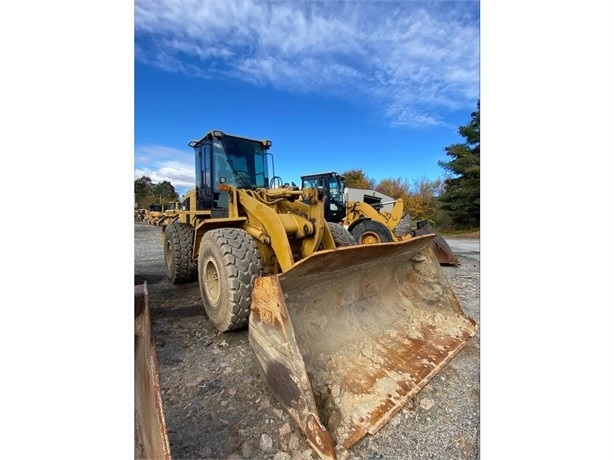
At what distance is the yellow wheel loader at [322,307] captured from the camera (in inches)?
68.9

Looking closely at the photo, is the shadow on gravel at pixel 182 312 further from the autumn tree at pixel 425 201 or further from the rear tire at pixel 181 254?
the autumn tree at pixel 425 201

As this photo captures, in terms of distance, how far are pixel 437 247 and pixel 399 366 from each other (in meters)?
4.99

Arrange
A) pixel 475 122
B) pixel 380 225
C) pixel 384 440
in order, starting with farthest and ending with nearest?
pixel 475 122, pixel 380 225, pixel 384 440

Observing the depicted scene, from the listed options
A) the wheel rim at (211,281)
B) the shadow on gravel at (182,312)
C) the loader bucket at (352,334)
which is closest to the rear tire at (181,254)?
the shadow on gravel at (182,312)

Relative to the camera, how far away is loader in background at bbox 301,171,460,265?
6438 mm

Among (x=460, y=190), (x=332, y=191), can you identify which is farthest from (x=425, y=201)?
(x=332, y=191)

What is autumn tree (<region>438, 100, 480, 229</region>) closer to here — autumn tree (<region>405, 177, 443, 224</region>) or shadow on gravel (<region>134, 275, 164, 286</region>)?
autumn tree (<region>405, 177, 443, 224</region>)

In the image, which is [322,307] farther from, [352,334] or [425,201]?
[425,201]

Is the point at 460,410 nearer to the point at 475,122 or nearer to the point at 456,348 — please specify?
the point at 456,348

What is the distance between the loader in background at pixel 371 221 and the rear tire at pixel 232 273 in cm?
271

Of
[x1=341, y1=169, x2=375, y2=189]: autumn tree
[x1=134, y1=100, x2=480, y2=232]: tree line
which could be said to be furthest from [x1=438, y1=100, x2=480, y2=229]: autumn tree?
[x1=341, y1=169, x2=375, y2=189]: autumn tree

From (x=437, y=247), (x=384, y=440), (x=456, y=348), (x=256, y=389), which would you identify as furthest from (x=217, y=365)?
(x=437, y=247)

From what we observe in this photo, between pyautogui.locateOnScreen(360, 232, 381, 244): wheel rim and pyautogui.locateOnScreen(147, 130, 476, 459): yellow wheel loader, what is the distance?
9.95ft

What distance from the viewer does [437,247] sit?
655 centimetres
